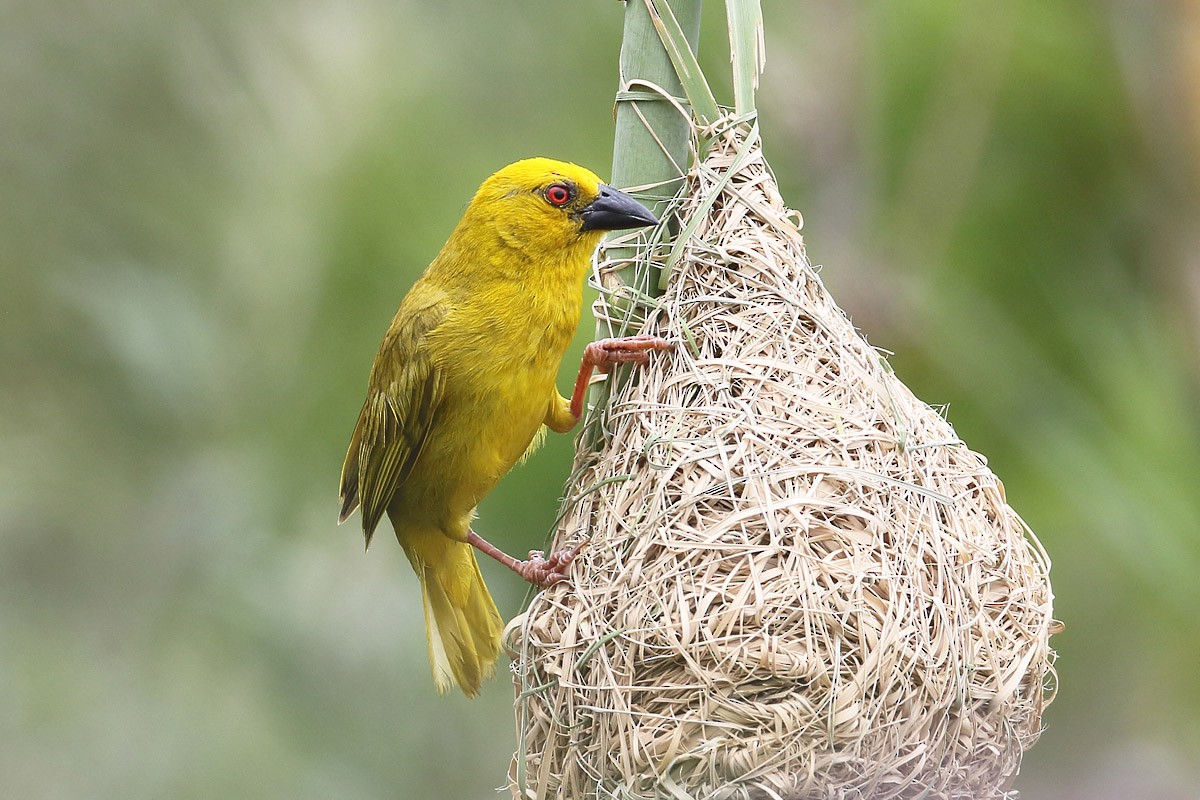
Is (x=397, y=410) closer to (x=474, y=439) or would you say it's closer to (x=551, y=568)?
(x=474, y=439)

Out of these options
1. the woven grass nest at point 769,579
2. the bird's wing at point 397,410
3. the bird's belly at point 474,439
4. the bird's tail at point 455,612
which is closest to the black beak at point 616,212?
the woven grass nest at point 769,579

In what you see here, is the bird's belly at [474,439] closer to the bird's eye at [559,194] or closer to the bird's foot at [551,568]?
the bird's eye at [559,194]

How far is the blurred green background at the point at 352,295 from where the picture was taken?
3.72m

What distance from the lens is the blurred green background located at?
3.72m

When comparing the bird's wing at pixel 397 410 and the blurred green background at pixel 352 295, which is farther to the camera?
the blurred green background at pixel 352 295

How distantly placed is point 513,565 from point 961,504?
3.17ft

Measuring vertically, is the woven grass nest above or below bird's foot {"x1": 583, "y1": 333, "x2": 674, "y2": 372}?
below

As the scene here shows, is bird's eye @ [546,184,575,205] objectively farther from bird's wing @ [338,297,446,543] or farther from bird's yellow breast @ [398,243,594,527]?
bird's wing @ [338,297,446,543]

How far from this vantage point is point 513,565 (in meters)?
2.71

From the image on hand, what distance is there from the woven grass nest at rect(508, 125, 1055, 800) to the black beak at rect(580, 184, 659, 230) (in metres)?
0.12

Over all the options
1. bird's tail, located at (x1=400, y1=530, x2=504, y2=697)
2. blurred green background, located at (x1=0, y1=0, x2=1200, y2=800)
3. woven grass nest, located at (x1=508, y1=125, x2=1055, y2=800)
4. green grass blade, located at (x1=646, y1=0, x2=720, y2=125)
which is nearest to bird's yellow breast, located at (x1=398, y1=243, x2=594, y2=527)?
bird's tail, located at (x1=400, y1=530, x2=504, y2=697)

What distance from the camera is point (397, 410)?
3059 millimetres

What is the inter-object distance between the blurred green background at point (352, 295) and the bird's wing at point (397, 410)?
31.8 inches

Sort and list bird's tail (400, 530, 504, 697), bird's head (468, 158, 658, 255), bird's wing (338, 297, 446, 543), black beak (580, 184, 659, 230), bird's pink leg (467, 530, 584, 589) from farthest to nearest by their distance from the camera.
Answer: bird's tail (400, 530, 504, 697) < bird's wing (338, 297, 446, 543) < bird's head (468, 158, 658, 255) < black beak (580, 184, 659, 230) < bird's pink leg (467, 530, 584, 589)
